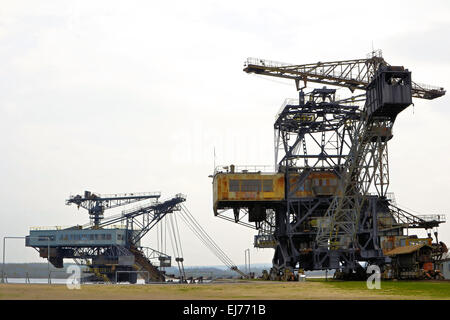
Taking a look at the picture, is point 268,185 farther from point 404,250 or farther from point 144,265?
point 144,265

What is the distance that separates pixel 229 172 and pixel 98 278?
62365mm

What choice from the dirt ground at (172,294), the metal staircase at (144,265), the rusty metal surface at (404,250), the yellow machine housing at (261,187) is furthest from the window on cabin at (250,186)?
the metal staircase at (144,265)

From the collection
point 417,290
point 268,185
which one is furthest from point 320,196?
point 417,290

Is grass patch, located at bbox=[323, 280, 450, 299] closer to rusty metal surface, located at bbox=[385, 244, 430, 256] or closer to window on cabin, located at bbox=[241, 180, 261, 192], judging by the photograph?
rusty metal surface, located at bbox=[385, 244, 430, 256]

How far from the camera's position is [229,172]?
93.4m

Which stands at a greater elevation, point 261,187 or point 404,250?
point 261,187

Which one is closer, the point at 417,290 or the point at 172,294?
the point at 172,294

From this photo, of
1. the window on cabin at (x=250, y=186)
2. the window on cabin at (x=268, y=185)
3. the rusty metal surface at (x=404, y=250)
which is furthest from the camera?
the window on cabin at (x=268, y=185)

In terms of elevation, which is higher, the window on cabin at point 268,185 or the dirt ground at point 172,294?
the window on cabin at point 268,185

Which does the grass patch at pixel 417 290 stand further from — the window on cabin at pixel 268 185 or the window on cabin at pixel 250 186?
the window on cabin at pixel 268 185

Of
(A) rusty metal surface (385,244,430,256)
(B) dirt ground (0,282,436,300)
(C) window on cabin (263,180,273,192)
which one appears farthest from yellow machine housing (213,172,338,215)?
(B) dirt ground (0,282,436,300)

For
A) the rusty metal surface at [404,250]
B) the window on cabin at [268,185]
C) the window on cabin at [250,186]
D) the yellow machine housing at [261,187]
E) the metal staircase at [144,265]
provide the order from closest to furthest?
the rusty metal surface at [404,250] → the yellow machine housing at [261,187] → the window on cabin at [250,186] → the window on cabin at [268,185] → the metal staircase at [144,265]
